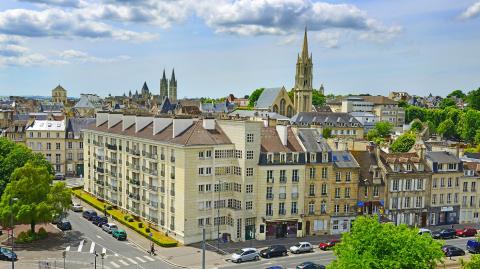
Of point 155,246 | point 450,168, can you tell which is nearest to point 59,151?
point 155,246

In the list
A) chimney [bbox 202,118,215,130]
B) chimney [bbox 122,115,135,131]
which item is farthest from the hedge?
chimney [bbox 202,118,215,130]

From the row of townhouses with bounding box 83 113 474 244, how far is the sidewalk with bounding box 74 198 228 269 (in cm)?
314

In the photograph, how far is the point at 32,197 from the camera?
70.8 m

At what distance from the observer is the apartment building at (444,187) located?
283 feet

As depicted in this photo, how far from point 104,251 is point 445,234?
49818mm

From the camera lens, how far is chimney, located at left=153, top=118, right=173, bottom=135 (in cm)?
8138

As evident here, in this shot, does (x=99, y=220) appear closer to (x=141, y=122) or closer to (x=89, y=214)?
(x=89, y=214)

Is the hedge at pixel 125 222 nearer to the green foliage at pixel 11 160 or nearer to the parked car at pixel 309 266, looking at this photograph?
the green foliage at pixel 11 160

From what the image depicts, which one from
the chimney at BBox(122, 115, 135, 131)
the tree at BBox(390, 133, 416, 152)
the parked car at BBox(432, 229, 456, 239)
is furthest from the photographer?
the tree at BBox(390, 133, 416, 152)

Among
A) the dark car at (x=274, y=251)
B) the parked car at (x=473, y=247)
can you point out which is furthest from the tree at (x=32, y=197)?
the parked car at (x=473, y=247)

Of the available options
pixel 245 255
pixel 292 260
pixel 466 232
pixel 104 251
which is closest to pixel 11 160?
pixel 104 251

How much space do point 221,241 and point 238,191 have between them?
7.34 metres

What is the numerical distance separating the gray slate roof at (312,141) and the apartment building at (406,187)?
10.6 metres

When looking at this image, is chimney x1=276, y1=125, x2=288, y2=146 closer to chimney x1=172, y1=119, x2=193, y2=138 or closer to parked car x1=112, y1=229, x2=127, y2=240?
chimney x1=172, y1=119, x2=193, y2=138
